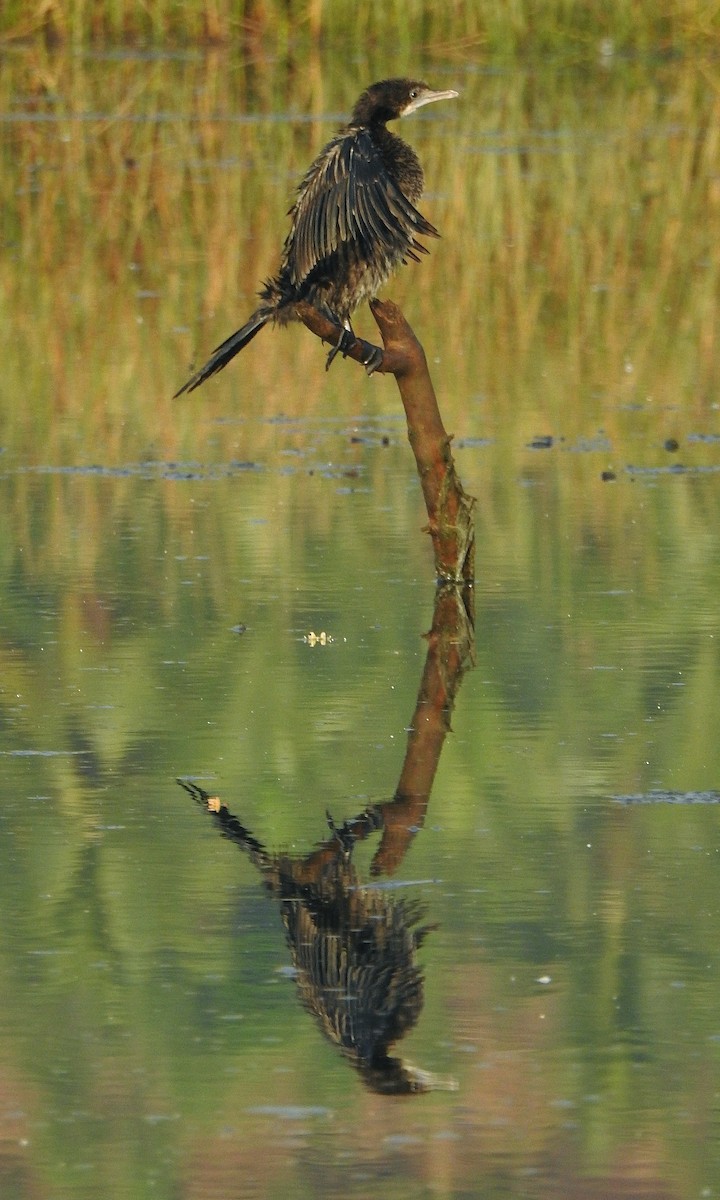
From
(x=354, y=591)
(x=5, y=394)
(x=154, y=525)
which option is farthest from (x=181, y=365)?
(x=354, y=591)

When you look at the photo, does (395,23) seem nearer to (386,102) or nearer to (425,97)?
(425,97)

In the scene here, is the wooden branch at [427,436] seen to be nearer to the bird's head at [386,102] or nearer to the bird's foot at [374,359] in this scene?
the bird's foot at [374,359]

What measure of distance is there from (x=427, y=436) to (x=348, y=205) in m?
0.69

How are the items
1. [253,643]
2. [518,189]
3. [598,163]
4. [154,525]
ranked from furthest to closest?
[598,163] → [518,189] → [154,525] → [253,643]

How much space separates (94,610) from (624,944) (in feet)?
9.40

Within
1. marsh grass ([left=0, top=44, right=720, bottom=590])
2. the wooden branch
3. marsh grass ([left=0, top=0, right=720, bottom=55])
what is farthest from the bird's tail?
marsh grass ([left=0, top=0, right=720, bottom=55])

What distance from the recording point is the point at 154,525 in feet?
26.6

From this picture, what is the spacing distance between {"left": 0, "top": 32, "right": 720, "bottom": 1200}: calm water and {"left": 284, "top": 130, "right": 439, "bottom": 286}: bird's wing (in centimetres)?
93

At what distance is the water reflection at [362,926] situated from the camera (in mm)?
4062

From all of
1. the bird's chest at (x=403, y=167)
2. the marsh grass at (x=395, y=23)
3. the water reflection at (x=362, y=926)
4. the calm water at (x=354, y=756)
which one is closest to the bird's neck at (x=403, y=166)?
the bird's chest at (x=403, y=167)

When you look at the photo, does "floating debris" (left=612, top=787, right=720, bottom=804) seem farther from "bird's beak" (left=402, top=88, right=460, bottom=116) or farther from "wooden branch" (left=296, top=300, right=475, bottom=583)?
"bird's beak" (left=402, top=88, right=460, bottom=116)

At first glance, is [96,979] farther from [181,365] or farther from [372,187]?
[181,365]

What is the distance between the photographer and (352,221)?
7.12 metres

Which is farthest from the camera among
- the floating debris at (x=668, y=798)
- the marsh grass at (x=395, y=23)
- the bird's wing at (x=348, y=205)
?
the marsh grass at (x=395, y=23)
